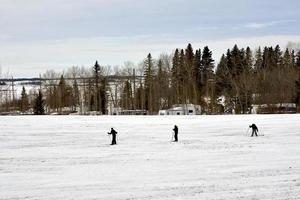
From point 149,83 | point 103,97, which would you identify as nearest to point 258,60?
point 149,83

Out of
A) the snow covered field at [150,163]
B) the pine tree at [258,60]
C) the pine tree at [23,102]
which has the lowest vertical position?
the snow covered field at [150,163]

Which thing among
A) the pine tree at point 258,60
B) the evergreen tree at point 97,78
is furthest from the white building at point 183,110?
the pine tree at point 258,60

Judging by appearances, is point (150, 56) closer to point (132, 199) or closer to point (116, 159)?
point (116, 159)

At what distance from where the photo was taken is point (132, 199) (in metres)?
16.2

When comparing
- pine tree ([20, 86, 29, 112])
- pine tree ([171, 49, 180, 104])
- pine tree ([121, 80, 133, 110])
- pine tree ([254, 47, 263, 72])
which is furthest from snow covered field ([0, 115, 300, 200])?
pine tree ([254, 47, 263, 72])

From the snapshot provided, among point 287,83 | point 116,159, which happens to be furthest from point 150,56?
point 116,159

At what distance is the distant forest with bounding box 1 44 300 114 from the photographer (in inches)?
3593

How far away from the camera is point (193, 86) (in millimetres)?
97250

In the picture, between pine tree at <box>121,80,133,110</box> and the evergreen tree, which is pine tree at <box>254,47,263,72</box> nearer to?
pine tree at <box>121,80,133,110</box>

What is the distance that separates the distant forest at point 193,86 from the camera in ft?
Result: 299

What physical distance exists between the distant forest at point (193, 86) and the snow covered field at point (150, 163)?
38172mm

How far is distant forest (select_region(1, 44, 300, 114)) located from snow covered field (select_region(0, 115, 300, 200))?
3817cm

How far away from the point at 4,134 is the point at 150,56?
208ft

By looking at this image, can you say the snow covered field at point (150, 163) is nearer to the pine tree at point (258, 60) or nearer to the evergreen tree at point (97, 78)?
the evergreen tree at point (97, 78)
